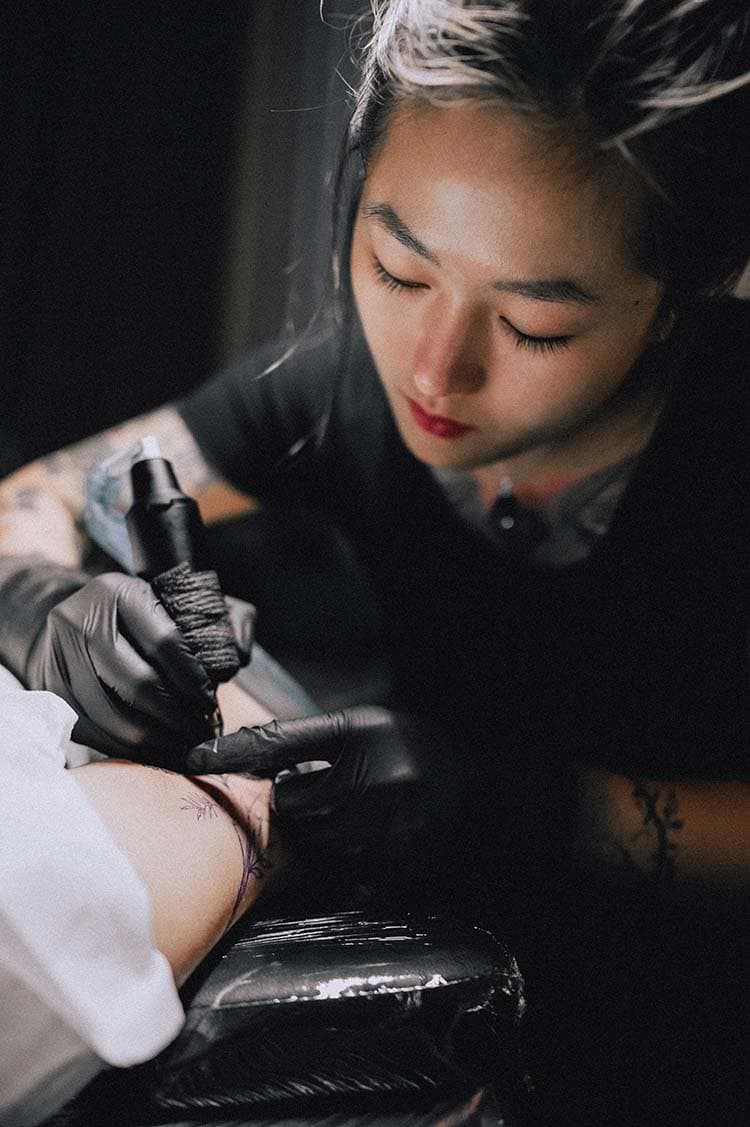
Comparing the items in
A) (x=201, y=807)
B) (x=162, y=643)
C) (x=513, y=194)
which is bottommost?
(x=201, y=807)

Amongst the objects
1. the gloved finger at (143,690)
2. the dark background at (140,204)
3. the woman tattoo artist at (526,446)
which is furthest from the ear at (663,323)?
the gloved finger at (143,690)

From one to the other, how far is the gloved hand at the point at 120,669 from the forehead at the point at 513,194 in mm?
374

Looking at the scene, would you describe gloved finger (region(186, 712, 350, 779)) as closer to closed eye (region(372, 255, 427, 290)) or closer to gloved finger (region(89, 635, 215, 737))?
gloved finger (region(89, 635, 215, 737))

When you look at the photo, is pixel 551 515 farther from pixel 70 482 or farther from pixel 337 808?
pixel 70 482

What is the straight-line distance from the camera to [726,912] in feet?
2.57

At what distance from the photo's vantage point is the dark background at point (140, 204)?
1040 millimetres

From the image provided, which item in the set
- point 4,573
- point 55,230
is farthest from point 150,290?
point 4,573

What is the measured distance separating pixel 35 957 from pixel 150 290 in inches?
35.5

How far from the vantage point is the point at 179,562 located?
802 mm

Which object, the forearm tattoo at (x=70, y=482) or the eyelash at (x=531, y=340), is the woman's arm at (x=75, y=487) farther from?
the eyelash at (x=531, y=340)

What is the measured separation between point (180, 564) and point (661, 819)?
486mm

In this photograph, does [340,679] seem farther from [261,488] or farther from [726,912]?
[726,912]

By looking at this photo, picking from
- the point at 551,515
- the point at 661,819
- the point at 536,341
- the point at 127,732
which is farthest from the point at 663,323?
the point at 127,732

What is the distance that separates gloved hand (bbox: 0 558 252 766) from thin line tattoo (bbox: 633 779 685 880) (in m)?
0.40
